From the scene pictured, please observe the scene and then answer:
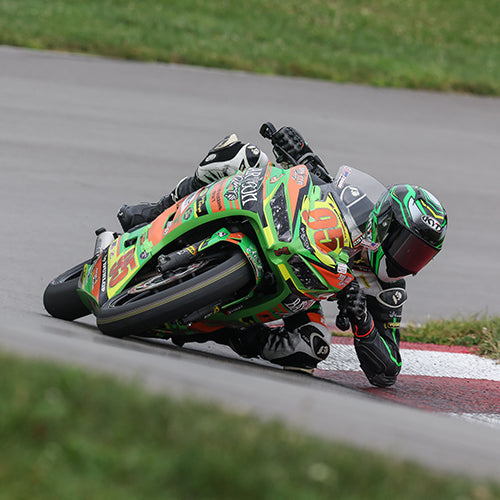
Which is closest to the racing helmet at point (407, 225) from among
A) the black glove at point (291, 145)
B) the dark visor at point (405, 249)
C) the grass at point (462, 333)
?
the dark visor at point (405, 249)

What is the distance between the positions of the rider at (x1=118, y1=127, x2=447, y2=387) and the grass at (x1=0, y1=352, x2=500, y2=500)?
1.89 meters

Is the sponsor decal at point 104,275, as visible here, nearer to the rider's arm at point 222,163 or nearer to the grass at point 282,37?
the rider's arm at point 222,163

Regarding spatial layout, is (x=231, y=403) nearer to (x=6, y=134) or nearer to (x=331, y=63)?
(x=6, y=134)

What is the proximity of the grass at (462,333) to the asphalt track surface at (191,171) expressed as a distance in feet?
0.70

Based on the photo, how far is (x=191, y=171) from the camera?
348 inches

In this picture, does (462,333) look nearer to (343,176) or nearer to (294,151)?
(294,151)

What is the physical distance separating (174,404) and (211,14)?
12.9 metres

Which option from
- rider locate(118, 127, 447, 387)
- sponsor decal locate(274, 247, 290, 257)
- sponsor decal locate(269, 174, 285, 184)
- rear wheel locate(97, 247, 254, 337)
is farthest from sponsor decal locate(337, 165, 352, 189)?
rear wheel locate(97, 247, 254, 337)

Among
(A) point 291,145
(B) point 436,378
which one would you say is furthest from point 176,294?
(B) point 436,378

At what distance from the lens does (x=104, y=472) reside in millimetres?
2332

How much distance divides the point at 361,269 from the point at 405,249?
45cm

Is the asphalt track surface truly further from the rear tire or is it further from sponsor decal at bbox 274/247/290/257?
sponsor decal at bbox 274/247/290/257

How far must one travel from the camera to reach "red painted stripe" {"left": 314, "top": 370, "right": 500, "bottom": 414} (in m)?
5.09

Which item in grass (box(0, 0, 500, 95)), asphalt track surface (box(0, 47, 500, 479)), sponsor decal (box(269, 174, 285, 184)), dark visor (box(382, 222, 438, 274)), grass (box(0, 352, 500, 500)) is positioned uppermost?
grass (box(0, 352, 500, 500))
